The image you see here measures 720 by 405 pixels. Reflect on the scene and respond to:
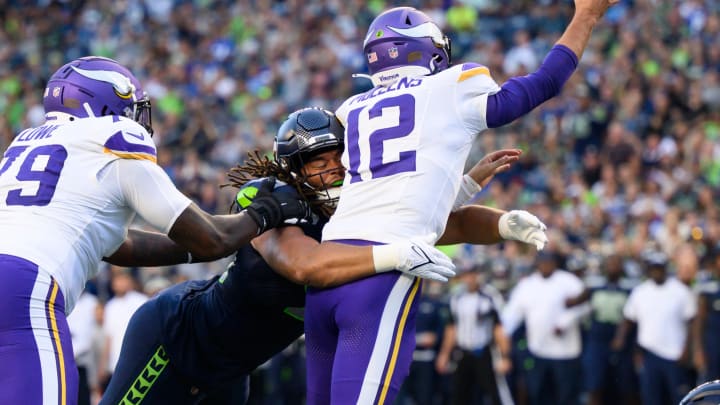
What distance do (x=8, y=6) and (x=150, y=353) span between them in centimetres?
1688

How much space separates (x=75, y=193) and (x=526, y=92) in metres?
1.77

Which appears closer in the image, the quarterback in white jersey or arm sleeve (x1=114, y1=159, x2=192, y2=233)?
the quarterback in white jersey

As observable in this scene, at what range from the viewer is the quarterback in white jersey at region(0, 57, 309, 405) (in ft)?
13.1

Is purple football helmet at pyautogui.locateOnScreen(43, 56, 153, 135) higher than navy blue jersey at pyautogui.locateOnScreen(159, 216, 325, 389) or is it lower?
higher

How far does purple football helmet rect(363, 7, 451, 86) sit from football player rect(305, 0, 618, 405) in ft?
0.30

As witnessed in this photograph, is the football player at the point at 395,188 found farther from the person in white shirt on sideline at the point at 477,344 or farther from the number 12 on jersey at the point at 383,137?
the person in white shirt on sideline at the point at 477,344

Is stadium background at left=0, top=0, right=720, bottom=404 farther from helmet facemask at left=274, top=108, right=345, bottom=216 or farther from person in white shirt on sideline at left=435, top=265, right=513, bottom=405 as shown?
helmet facemask at left=274, top=108, right=345, bottom=216

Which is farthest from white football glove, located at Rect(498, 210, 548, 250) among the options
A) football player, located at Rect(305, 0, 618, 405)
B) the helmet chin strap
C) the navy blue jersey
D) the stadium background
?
the stadium background

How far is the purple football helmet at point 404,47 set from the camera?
4.63 metres

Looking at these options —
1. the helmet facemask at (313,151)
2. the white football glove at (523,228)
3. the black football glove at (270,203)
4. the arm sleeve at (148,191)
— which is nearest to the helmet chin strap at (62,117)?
the arm sleeve at (148,191)

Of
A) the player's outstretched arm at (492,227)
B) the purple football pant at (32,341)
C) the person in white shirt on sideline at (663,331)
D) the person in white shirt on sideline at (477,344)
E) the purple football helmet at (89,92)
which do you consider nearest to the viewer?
the purple football pant at (32,341)

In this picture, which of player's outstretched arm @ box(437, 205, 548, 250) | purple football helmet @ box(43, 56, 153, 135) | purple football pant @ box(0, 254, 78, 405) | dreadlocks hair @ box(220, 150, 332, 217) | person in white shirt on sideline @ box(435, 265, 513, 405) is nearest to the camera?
purple football pant @ box(0, 254, 78, 405)

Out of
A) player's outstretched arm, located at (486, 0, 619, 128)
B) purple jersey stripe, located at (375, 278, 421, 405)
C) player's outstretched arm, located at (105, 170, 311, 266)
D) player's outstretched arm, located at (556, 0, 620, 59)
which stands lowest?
purple jersey stripe, located at (375, 278, 421, 405)

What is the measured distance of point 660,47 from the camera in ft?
50.2
